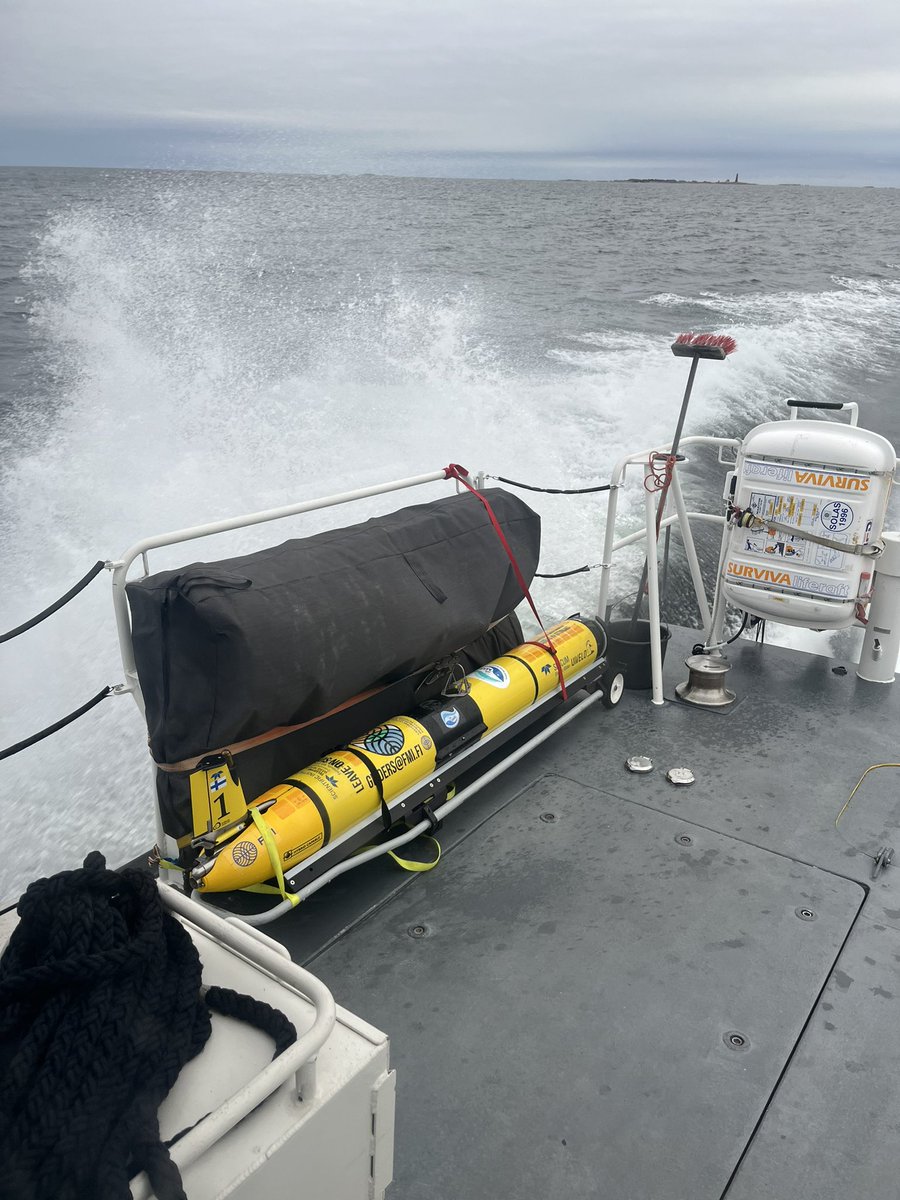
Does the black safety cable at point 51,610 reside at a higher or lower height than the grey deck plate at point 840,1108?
higher

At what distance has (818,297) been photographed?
1698 centimetres

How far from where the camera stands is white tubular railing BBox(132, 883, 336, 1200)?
980 mm

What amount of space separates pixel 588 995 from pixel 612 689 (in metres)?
1.65

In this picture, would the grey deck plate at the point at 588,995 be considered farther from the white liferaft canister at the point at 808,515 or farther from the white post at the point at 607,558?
the white liferaft canister at the point at 808,515

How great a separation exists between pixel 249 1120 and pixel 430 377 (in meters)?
10.0

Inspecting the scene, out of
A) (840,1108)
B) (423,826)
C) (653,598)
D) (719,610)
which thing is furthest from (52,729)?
(719,610)

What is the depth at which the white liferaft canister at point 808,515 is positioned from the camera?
3555 millimetres

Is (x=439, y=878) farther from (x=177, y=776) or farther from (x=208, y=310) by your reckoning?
(x=208, y=310)

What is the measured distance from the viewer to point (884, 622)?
3.91 metres

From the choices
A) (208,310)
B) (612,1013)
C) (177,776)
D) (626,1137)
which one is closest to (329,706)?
(177,776)

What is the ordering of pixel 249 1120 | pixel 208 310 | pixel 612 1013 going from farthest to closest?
pixel 208 310 < pixel 612 1013 < pixel 249 1120

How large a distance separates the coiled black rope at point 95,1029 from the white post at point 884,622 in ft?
11.3

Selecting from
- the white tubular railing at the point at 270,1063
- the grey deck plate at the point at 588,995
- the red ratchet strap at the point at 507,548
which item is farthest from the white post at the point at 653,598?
the white tubular railing at the point at 270,1063

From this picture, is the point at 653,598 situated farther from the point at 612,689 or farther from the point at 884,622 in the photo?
the point at 884,622
